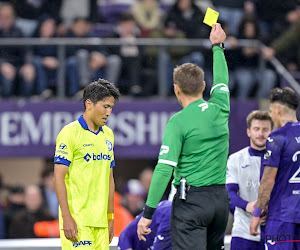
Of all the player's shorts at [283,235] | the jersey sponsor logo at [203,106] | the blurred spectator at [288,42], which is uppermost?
the blurred spectator at [288,42]

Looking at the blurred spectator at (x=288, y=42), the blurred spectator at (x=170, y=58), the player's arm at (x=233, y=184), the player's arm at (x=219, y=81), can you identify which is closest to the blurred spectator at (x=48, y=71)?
the blurred spectator at (x=170, y=58)

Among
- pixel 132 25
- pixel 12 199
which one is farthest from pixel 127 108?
pixel 12 199

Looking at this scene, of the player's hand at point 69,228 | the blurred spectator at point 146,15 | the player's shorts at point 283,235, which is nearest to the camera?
the player's hand at point 69,228

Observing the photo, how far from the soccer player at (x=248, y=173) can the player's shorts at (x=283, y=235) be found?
21.0 inches

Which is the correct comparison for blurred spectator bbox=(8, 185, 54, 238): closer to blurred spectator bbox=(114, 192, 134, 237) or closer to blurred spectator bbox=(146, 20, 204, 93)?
blurred spectator bbox=(114, 192, 134, 237)

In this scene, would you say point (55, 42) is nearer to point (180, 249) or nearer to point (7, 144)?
point (7, 144)

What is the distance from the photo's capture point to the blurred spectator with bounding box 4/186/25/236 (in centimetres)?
1195

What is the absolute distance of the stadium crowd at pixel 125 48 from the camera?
12141 mm

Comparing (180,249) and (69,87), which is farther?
(69,87)

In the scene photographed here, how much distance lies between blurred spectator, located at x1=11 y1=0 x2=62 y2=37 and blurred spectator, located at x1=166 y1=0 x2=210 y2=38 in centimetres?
199

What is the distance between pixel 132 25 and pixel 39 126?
2.24m

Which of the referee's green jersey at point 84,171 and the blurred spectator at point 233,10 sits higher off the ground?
the blurred spectator at point 233,10

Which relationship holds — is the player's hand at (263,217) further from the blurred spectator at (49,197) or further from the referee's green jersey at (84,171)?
the blurred spectator at (49,197)

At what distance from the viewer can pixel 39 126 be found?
40.1 ft
